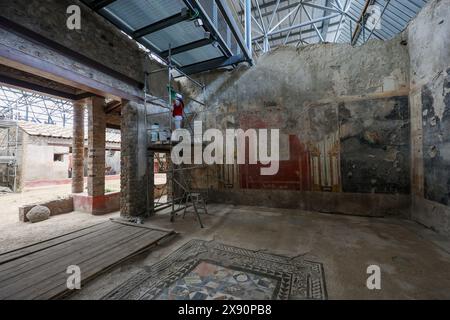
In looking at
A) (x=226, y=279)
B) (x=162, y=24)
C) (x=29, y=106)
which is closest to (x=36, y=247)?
(x=226, y=279)

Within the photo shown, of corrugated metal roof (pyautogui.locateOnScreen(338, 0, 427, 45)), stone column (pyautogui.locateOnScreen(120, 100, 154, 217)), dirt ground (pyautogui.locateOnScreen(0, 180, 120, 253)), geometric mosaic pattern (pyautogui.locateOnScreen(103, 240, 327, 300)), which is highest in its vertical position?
corrugated metal roof (pyautogui.locateOnScreen(338, 0, 427, 45))

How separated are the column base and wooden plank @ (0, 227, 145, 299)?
2620 millimetres

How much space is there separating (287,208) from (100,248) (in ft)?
15.2

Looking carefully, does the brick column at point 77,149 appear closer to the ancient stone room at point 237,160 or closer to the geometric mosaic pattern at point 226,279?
the ancient stone room at point 237,160

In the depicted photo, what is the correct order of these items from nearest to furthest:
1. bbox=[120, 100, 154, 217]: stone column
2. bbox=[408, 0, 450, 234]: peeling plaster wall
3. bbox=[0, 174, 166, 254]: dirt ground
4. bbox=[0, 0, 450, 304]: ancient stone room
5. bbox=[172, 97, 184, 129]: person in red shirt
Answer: bbox=[0, 0, 450, 304]: ancient stone room
bbox=[408, 0, 450, 234]: peeling plaster wall
bbox=[0, 174, 166, 254]: dirt ground
bbox=[120, 100, 154, 217]: stone column
bbox=[172, 97, 184, 129]: person in red shirt

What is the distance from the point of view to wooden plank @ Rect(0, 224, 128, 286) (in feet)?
8.31

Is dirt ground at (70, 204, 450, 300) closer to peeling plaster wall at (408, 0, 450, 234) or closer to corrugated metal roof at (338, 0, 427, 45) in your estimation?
peeling plaster wall at (408, 0, 450, 234)

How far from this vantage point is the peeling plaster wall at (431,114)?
352 centimetres

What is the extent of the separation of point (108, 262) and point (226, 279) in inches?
66.9

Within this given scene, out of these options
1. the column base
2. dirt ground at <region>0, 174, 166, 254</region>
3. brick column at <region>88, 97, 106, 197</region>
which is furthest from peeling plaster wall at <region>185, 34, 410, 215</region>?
dirt ground at <region>0, 174, 166, 254</region>

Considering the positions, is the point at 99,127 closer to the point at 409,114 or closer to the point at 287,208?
the point at 287,208

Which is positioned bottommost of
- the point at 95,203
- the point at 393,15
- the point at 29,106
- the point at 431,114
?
the point at 95,203

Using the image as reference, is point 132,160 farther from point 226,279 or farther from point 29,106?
point 29,106

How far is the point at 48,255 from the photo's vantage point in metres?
2.96
